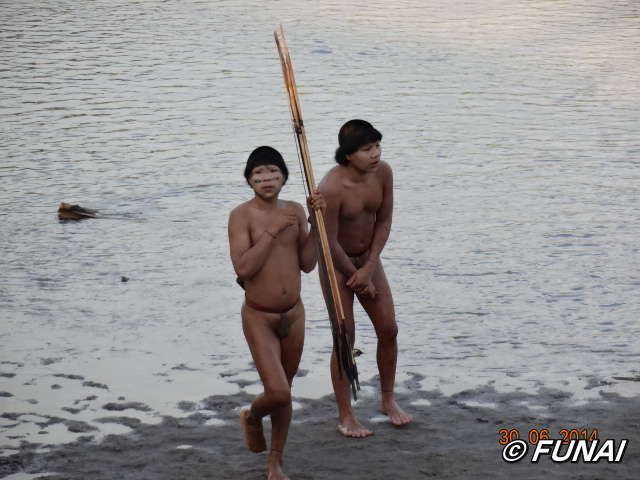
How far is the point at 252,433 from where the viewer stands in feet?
17.7

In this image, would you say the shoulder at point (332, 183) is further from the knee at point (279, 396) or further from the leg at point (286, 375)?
the knee at point (279, 396)

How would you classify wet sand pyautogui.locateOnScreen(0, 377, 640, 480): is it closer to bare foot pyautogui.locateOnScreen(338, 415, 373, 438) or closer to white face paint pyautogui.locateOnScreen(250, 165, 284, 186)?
bare foot pyautogui.locateOnScreen(338, 415, 373, 438)

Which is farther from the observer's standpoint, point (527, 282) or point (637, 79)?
point (637, 79)

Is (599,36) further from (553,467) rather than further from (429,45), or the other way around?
(553,467)

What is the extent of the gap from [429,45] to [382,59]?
987mm

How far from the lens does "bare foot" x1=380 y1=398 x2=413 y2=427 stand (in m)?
5.82

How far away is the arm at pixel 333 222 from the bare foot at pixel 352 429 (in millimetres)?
727

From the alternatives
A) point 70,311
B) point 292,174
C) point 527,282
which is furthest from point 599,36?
point 70,311

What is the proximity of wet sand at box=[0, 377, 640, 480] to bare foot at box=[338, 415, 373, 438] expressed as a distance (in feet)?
0.11

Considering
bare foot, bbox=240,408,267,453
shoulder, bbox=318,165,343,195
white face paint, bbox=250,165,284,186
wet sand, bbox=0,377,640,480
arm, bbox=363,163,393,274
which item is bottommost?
wet sand, bbox=0,377,640,480

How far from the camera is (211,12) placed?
19062 millimetres
